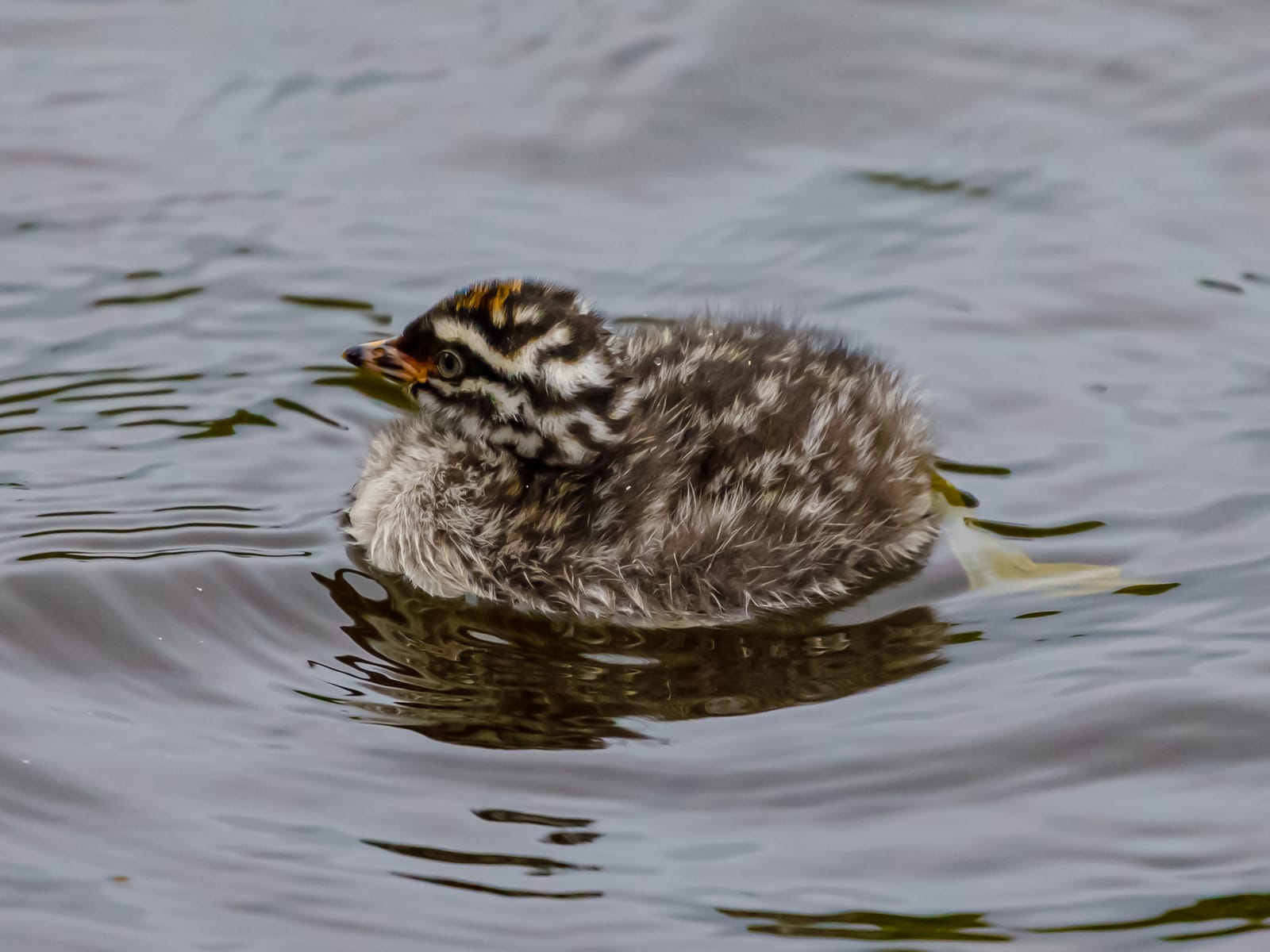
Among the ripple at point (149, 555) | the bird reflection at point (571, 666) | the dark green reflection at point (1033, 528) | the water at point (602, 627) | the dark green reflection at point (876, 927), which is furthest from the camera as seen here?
the dark green reflection at point (1033, 528)

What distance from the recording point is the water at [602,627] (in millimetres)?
4684

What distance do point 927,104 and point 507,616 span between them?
16.6 feet

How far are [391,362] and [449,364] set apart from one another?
0.23 meters

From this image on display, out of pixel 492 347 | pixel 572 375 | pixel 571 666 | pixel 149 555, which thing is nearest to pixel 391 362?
pixel 492 347

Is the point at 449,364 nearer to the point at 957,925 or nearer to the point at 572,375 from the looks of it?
the point at 572,375

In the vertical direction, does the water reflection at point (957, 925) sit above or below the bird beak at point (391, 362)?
below

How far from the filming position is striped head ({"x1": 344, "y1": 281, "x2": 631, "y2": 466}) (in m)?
6.00

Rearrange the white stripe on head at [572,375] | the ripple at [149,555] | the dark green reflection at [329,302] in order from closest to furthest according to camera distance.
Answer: the white stripe on head at [572,375] → the ripple at [149,555] → the dark green reflection at [329,302]

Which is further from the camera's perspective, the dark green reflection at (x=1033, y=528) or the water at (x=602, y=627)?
the dark green reflection at (x=1033, y=528)

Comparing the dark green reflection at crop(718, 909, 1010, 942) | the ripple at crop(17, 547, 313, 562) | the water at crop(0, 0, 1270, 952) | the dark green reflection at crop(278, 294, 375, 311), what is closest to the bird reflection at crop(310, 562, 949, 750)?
the water at crop(0, 0, 1270, 952)

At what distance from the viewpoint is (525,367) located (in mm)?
6020

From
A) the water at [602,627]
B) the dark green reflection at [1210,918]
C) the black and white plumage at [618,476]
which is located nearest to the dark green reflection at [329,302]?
the water at [602,627]

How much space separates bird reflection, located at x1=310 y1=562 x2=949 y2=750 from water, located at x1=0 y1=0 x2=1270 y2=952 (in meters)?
0.02

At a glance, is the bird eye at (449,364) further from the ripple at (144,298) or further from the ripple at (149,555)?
the ripple at (144,298)
